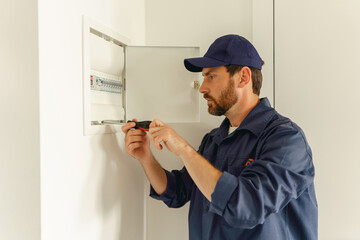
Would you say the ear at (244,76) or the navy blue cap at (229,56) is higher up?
the navy blue cap at (229,56)

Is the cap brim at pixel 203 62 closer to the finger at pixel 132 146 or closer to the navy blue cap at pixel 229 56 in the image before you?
the navy blue cap at pixel 229 56

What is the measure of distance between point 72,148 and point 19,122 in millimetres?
176

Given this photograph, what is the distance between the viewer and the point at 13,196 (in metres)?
0.79

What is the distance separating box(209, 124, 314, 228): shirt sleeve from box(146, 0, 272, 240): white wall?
547 millimetres

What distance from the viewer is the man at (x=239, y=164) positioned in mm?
902

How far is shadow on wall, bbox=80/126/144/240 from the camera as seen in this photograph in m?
1.03

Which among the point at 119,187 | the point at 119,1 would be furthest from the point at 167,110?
the point at 119,1

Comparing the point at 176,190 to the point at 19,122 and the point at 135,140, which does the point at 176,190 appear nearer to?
the point at 135,140

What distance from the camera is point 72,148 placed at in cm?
91

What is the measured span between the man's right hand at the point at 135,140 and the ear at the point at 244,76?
0.43 metres

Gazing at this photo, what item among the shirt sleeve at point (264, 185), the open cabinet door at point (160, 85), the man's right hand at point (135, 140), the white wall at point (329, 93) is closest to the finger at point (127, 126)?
the man's right hand at point (135, 140)

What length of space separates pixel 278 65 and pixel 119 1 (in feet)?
2.42

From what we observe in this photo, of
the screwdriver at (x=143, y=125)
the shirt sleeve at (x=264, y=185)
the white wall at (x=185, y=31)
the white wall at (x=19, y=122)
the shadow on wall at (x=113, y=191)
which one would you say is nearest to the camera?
the white wall at (x=19, y=122)

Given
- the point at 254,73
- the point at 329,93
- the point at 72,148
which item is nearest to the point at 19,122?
the point at 72,148
